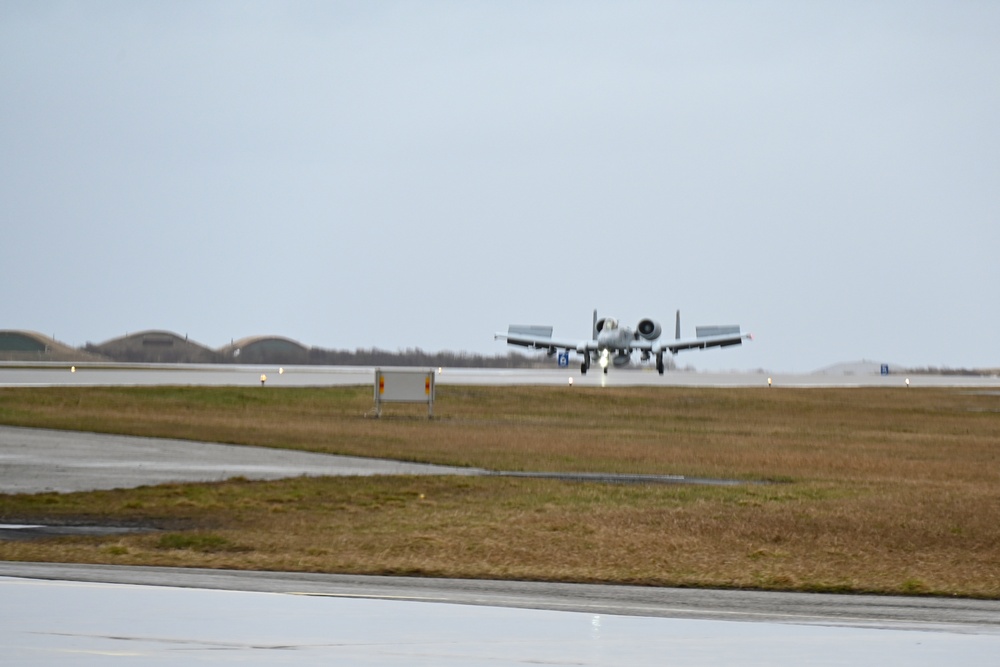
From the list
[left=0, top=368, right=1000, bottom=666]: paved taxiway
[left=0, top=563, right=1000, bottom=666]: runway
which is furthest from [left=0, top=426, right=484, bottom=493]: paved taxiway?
[left=0, top=563, right=1000, bottom=666]: runway

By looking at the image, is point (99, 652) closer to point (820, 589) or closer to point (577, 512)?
point (820, 589)

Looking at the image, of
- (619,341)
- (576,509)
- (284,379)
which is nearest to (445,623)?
(576,509)

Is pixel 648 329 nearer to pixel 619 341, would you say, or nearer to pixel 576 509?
pixel 619 341

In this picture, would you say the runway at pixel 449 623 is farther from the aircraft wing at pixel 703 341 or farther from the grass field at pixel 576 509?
the aircraft wing at pixel 703 341

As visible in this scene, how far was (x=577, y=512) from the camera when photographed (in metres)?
19.0

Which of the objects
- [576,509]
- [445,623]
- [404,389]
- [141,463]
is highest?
[404,389]

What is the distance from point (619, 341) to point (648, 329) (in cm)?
531

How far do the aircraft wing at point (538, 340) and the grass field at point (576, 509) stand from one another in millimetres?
56757

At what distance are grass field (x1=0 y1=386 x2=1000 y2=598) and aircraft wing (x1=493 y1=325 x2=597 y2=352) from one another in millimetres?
56757

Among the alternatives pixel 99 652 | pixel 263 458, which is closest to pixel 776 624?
pixel 99 652

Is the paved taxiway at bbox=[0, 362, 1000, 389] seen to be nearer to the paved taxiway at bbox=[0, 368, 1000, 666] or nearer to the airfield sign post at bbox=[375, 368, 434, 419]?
the airfield sign post at bbox=[375, 368, 434, 419]

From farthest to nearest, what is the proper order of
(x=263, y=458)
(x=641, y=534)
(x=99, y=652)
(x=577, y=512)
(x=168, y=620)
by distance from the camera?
(x=263, y=458) → (x=577, y=512) → (x=641, y=534) → (x=168, y=620) → (x=99, y=652)

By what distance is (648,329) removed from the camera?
9844cm

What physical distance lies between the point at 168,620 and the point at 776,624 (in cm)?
401
